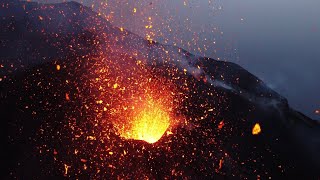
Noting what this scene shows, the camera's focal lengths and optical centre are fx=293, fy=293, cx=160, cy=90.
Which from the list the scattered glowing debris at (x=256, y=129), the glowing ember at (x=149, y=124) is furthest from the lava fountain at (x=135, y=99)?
the scattered glowing debris at (x=256, y=129)

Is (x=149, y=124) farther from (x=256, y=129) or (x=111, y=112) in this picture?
(x=256, y=129)

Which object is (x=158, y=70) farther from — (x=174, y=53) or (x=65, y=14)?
(x=65, y=14)

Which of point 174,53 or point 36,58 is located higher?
point 36,58

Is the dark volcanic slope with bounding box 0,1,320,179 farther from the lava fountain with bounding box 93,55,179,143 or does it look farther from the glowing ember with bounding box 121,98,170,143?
the glowing ember with bounding box 121,98,170,143

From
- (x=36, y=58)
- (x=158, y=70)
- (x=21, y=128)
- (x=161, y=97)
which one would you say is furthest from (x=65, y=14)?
(x=21, y=128)

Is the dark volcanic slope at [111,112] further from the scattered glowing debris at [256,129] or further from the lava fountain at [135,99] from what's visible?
the scattered glowing debris at [256,129]

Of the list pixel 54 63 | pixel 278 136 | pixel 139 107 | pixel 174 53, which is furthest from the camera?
pixel 174 53
